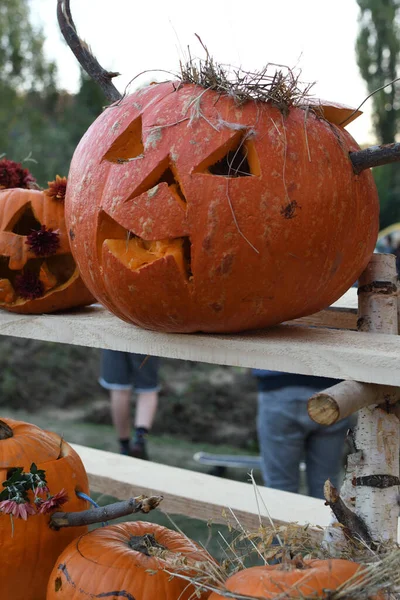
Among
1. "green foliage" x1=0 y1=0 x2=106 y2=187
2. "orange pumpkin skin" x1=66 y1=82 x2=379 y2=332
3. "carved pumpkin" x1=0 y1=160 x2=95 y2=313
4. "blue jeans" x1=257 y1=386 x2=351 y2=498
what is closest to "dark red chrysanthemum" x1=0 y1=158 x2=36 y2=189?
"carved pumpkin" x1=0 y1=160 x2=95 y2=313

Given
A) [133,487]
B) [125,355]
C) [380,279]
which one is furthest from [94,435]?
[380,279]

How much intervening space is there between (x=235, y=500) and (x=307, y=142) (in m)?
1.20

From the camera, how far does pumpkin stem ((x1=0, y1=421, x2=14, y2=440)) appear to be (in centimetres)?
Result: 156

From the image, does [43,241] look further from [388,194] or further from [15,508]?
[388,194]

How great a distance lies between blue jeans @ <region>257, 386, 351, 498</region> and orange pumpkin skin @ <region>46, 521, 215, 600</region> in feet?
5.65

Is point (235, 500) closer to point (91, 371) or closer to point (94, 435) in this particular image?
point (94, 435)

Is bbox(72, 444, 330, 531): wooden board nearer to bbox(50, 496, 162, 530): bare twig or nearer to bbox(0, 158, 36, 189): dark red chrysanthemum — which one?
bbox(50, 496, 162, 530): bare twig

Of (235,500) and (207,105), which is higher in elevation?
(207,105)

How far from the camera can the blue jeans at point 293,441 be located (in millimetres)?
3045

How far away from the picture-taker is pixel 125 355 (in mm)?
4508

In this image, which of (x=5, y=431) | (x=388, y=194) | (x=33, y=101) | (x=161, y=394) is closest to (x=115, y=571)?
(x=5, y=431)

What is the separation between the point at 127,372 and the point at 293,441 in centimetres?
173

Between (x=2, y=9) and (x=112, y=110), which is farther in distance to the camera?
(x=2, y=9)

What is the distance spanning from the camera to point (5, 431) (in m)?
1.58
